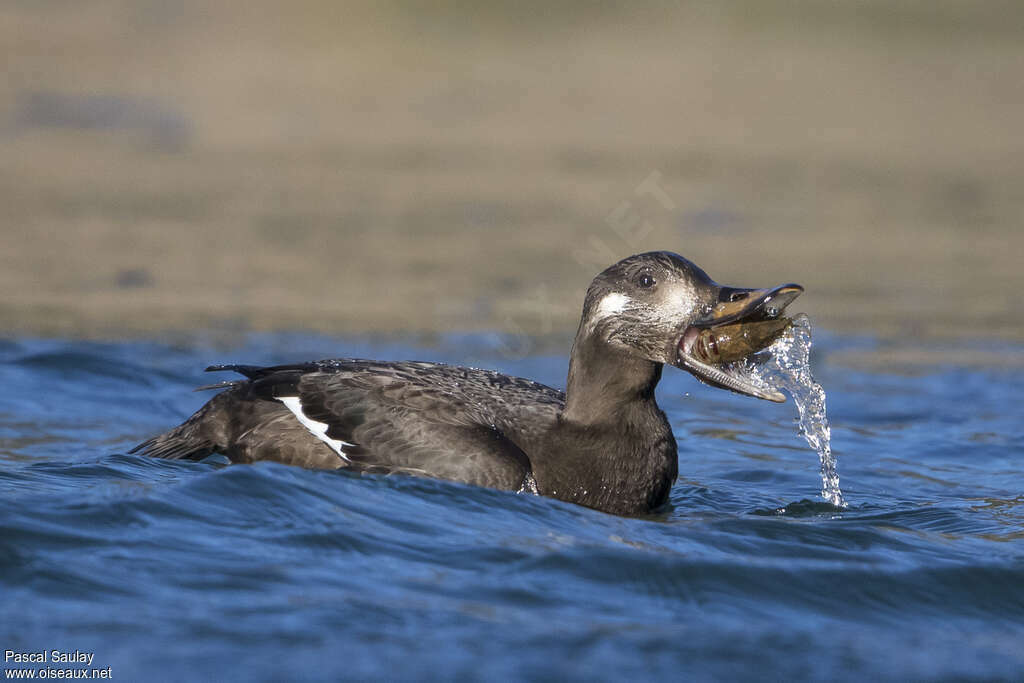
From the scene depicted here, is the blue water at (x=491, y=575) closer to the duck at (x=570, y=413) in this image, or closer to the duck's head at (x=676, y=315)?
the duck at (x=570, y=413)

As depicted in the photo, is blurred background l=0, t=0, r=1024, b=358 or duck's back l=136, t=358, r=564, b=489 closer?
duck's back l=136, t=358, r=564, b=489

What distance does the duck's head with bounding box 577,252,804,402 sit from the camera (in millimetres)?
5711

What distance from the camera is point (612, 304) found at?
5914 mm

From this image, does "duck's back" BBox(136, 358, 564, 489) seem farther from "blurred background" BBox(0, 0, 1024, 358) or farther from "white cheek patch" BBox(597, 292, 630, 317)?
"blurred background" BBox(0, 0, 1024, 358)

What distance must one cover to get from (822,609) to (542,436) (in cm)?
154

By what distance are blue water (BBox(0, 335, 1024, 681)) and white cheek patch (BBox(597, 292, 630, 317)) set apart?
2.74ft

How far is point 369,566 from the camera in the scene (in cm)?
506

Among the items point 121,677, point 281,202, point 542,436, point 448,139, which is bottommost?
point 121,677

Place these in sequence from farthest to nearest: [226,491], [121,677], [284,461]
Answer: [284,461] < [226,491] < [121,677]

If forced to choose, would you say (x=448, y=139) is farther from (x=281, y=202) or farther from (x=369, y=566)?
(x=369, y=566)

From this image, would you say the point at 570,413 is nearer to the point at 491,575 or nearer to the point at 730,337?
the point at 730,337

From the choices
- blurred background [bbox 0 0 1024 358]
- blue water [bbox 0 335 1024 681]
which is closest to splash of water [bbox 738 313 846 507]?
blue water [bbox 0 335 1024 681]

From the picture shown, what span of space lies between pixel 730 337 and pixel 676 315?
0.78 feet

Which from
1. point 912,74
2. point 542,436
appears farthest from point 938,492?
point 912,74
